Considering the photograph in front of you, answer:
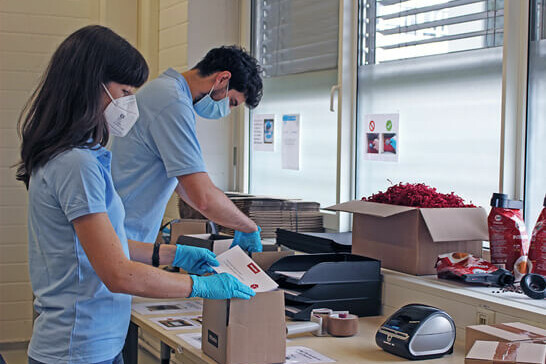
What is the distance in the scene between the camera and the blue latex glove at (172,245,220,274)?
218 cm

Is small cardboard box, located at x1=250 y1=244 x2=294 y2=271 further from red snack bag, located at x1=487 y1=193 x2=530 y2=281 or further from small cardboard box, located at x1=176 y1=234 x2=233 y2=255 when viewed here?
red snack bag, located at x1=487 y1=193 x2=530 y2=281

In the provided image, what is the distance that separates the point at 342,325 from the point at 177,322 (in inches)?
22.6

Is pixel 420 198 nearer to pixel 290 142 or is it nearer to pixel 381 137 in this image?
pixel 381 137

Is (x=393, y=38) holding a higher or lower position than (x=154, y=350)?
higher

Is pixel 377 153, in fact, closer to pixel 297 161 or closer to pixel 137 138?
pixel 297 161

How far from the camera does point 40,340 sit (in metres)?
1.63

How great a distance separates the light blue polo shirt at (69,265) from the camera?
5.02 ft

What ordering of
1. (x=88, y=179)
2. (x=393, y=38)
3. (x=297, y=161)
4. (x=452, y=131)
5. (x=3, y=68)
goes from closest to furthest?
(x=88, y=179), (x=452, y=131), (x=393, y=38), (x=297, y=161), (x=3, y=68)

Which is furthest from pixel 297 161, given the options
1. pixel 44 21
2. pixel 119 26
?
pixel 44 21

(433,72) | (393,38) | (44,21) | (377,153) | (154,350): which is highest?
(44,21)

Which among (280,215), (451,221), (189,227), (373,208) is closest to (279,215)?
(280,215)

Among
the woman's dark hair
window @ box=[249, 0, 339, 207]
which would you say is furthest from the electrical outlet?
window @ box=[249, 0, 339, 207]

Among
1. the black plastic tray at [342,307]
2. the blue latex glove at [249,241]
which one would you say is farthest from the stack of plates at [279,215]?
the black plastic tray at [342,307]

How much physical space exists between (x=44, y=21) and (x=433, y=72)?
2829 mm
